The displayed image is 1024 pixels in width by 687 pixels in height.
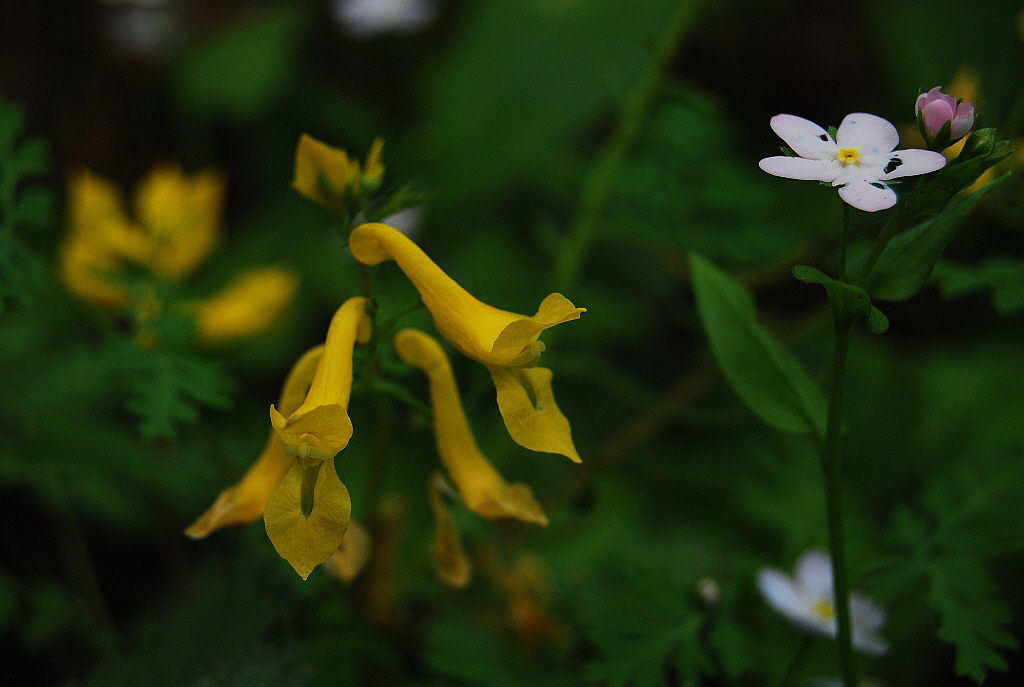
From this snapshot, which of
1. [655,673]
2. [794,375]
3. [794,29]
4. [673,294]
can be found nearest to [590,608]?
[655,673]

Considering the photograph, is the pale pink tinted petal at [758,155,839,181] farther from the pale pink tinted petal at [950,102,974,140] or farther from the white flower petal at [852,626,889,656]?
the white flower petal at [852,626,889,656]

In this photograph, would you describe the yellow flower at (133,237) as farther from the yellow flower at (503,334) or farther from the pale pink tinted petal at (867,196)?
the pale pink tinted petal at (867,196)

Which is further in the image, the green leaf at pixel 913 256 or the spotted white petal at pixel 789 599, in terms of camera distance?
the spotted white petal at pixel 789 599

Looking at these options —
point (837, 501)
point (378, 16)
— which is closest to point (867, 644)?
point (837, 501)

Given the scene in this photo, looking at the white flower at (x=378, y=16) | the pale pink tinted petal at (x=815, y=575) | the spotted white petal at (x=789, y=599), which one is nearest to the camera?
the spotted white petal at (x=789, y=599)

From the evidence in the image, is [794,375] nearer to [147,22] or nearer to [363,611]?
[363,611]

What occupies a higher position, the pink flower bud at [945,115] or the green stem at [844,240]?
the pink flower bud at [945,115]

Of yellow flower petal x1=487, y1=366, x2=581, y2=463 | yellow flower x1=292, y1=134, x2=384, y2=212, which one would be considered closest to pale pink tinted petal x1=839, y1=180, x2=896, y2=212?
yellow flower petal x1=487, y1=366, x2=581, y2=463

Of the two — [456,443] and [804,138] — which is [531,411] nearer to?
[456,443]

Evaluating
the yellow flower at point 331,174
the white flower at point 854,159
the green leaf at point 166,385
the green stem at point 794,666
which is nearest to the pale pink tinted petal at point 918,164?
the white flower at point 854,159
